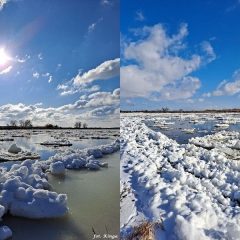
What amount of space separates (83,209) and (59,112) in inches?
23.0

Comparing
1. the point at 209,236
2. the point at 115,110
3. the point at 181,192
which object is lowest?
the point at 209,236

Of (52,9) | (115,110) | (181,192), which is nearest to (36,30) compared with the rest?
(52,9)

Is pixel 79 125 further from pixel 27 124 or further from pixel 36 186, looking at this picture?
pixel 36 186

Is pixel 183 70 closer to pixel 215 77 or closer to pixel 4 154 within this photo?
pixel 215 77

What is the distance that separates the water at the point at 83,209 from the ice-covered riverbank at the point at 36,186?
0.04 metres

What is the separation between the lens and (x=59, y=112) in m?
2.37

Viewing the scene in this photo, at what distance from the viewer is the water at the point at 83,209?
2.02 m

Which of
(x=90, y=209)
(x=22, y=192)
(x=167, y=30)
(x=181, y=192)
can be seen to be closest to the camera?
(x=22, y=192)

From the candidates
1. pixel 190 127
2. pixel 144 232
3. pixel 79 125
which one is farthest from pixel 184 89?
pixel 144 232

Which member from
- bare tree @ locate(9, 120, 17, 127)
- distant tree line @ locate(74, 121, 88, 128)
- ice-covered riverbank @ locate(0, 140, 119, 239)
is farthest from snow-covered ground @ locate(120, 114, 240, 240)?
bare tree @ locate(9, 120, 17, 127)

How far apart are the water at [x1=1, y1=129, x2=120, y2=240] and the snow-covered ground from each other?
12cm

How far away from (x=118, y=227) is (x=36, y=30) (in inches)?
46.3

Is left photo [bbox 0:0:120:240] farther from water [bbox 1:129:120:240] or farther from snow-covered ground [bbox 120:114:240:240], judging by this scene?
snow-covered ground [bbox 120:114:240:240]

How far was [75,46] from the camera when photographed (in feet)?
7.50
